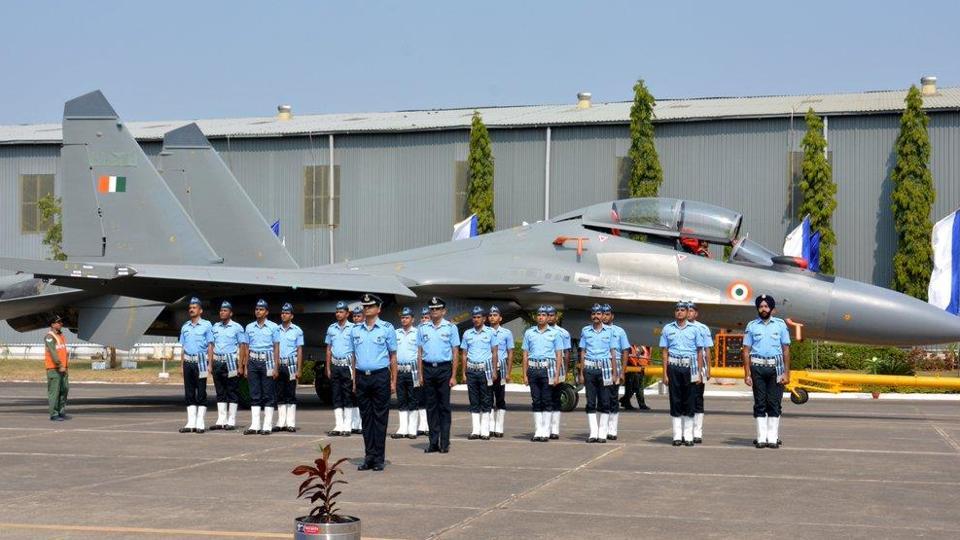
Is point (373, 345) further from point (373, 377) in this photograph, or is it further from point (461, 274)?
point (461, 274)

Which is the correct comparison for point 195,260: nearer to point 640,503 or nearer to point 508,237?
point 508,237

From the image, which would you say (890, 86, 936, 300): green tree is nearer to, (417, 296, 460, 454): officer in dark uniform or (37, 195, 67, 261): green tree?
(417, 296, 460, 454): officer in dark uniform

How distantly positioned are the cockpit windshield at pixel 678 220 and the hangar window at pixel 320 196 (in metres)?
25.3

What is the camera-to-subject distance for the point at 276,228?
131 ft

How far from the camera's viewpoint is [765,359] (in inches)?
520

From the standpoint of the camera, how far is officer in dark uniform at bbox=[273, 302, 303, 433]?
15.2m

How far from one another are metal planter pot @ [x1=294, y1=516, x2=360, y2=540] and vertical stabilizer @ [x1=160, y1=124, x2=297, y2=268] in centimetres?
1559

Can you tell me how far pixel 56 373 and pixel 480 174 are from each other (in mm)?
24009

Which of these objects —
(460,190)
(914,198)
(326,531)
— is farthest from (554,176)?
(326,531)

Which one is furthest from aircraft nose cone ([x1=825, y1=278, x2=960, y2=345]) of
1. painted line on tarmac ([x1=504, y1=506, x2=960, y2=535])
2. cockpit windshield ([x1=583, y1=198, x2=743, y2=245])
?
painted line on tarmac ([x1=504, y1=506, x2=960, y2=535])

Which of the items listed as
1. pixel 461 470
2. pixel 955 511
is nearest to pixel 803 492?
pixel 955 511

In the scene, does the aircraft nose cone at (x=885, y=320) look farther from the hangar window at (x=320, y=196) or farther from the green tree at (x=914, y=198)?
the hangar window at (x=320, y=196)

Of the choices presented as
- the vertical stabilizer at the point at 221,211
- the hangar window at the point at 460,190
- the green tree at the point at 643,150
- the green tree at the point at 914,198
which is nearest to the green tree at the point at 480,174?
the hangar window at the point at 460,190

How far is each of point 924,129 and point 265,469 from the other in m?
30.1
